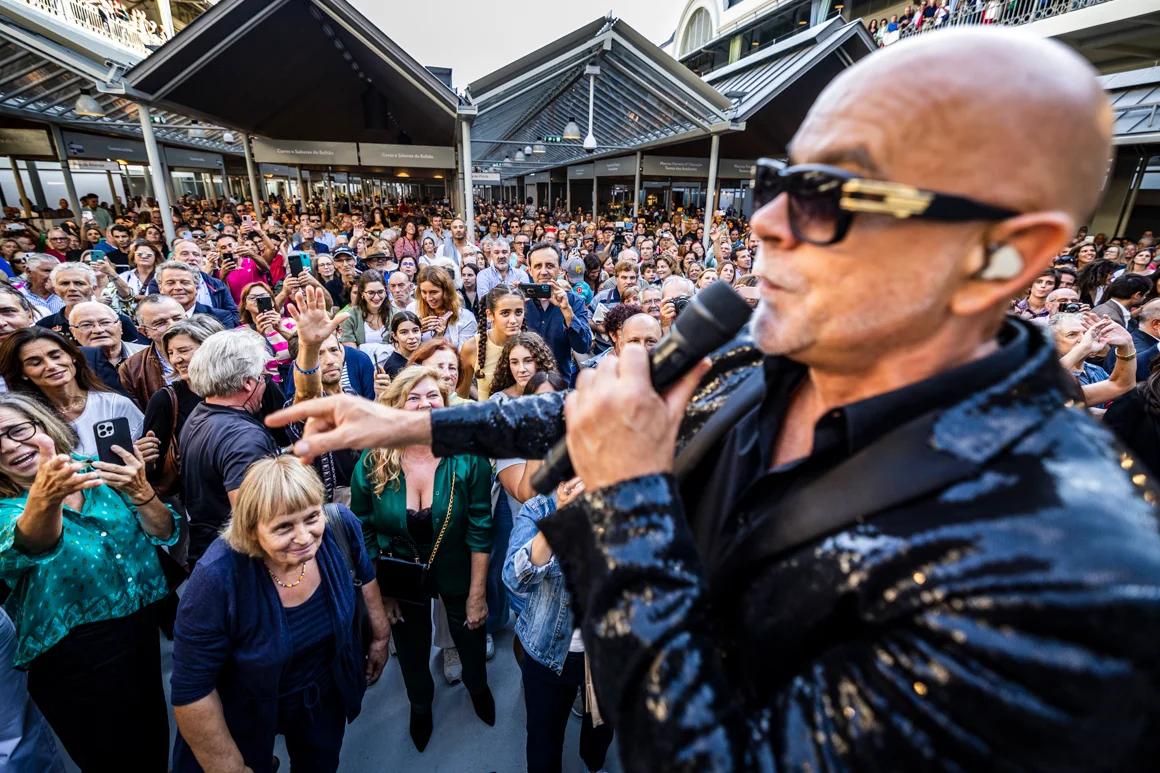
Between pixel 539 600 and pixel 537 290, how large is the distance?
370 centimetres

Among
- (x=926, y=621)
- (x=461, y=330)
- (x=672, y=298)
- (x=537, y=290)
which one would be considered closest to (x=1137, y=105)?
(x=672, y=298)

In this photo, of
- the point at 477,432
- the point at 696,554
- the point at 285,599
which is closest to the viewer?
the point at 696,554

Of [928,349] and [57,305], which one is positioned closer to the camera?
[928,349]

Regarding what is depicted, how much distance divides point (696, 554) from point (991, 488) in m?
0.38

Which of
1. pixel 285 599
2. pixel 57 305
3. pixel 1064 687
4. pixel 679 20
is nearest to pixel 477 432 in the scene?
pixel 1064 687

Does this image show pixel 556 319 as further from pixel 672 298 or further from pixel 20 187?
pixel 20 187

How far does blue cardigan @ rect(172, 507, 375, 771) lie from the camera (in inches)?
76.4

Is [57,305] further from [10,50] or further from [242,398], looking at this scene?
[10,50]

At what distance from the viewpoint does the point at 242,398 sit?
2.79 m

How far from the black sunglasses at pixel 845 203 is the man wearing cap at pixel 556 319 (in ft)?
15.3

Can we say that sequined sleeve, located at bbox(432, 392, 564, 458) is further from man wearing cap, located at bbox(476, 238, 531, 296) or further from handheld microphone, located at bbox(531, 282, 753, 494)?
man wearing cap, located at bbox(476, 238, 531, 296)

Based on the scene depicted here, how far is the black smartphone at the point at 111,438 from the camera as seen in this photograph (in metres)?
2.50

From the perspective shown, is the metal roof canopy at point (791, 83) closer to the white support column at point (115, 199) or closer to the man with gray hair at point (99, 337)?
the man with gray hair at point (99, 337)

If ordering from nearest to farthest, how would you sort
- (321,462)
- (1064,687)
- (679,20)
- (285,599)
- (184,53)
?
(1064,687) → (285,599) → (321,462) → (184,53) → (679,20)
